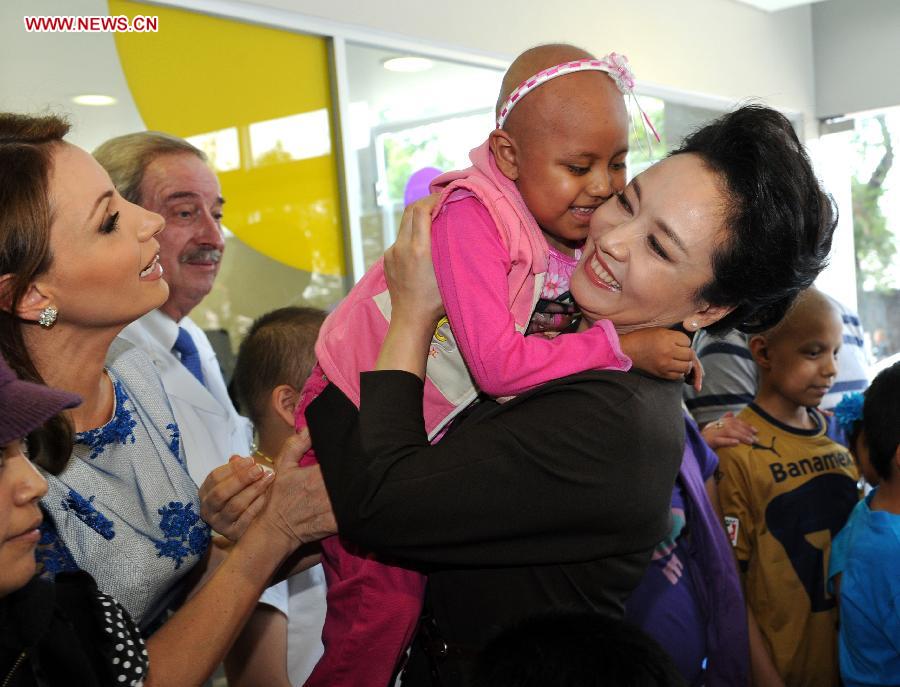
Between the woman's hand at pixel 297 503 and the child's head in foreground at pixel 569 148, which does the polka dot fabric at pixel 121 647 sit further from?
the child's head in foreground at pixel 569 148

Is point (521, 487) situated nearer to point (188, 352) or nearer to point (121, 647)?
point (121, 647)

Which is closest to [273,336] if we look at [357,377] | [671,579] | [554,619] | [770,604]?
[357,377]

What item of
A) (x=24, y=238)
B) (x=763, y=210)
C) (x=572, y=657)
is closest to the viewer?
(x=572, y=657)

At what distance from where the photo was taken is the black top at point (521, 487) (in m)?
1.30

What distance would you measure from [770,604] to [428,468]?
204 cm

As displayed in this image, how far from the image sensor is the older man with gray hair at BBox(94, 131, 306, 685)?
2.63 metres

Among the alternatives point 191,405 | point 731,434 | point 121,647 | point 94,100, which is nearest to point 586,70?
point 121,647

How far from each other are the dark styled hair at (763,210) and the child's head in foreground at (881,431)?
1368 millimetres

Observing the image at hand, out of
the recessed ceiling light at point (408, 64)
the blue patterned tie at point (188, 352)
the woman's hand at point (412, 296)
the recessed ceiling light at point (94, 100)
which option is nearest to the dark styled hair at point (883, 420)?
the woman's hand at point (412, 296)

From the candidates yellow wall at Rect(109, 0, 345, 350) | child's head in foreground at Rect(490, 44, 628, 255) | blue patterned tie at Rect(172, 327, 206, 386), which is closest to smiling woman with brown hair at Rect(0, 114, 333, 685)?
child's head in foreground at Rect(490, 44, 628, 255)

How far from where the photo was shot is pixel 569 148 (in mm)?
1726

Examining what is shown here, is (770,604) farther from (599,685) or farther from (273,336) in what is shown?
(599,685)

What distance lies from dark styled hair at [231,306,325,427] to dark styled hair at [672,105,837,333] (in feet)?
3.88

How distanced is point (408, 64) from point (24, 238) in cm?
301
